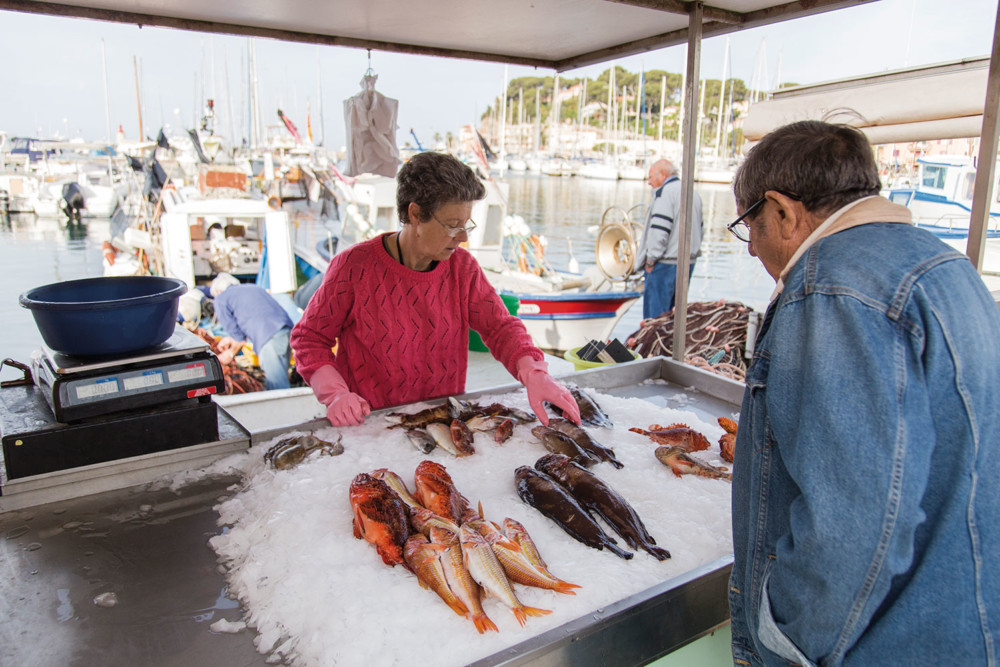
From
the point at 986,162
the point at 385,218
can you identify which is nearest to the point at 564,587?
the point at 986,162

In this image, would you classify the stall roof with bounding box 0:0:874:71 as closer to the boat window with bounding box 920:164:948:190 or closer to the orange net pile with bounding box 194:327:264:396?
the orange net pile with bounding box 194:327:264:396

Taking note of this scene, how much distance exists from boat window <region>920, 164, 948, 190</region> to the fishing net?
503 inches

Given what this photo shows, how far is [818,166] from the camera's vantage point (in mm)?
1208

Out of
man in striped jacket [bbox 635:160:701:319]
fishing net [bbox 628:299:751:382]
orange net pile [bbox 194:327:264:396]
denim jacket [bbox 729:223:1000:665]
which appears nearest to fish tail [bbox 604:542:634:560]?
denim jacket [bbox 729:223:1000:665]

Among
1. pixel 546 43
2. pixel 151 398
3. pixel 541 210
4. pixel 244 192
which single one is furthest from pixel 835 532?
pixel 541 210

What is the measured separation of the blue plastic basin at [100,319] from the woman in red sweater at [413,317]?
67 cm

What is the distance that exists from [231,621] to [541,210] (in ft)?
132

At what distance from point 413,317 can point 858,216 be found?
201 centimetres

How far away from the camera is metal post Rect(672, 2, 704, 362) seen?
3.38m

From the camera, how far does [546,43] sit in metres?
3.92

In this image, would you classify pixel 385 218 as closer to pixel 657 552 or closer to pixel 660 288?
pixel 660 288

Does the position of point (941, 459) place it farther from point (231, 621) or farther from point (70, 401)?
point (70, 401)

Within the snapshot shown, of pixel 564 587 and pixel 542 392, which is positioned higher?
pixel 542 392

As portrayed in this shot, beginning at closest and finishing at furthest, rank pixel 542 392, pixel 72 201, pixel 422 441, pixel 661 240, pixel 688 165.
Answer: pixel 422 441 < pixel 542 392 < pixel 688 165 < pixel 661 240 < pixel 72 201
